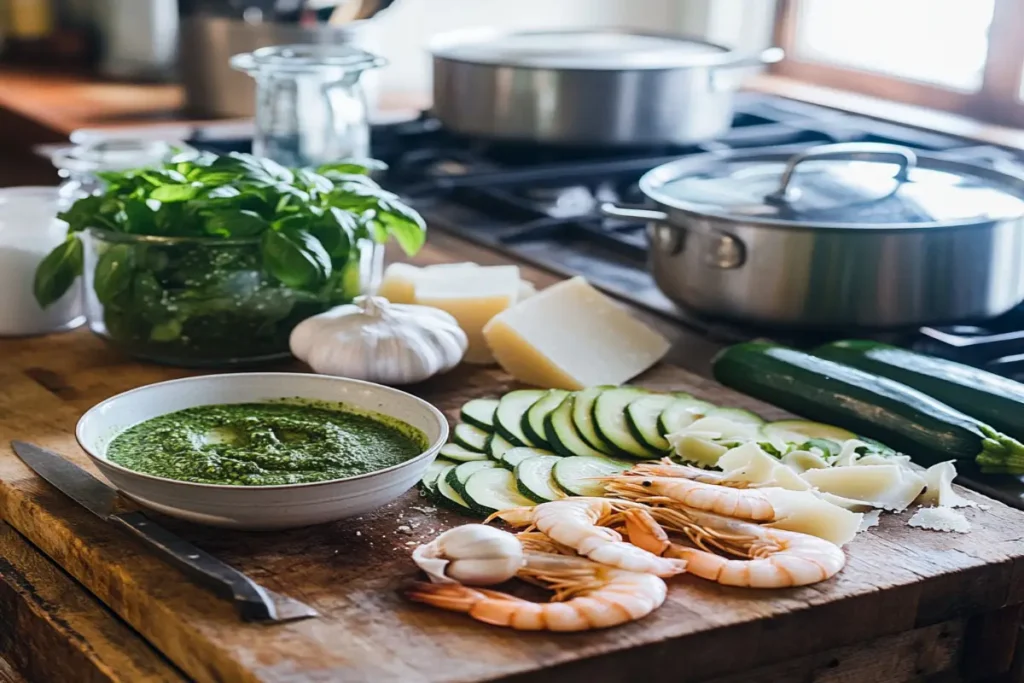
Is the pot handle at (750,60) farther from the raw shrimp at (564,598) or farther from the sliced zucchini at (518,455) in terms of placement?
the raw shrimp at (564,598)

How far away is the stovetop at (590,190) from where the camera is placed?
1.65m

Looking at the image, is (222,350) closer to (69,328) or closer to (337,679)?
(69,328)

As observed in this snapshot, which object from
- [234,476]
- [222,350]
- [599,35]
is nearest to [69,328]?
[222,350]

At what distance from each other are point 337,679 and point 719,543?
0.33m

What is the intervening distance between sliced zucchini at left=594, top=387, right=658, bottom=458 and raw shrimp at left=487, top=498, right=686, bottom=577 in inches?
6.4

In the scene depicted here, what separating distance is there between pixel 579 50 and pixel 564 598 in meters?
1.50

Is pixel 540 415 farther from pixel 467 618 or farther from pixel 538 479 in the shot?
pixel 467 618

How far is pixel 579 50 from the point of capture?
2.34 meters

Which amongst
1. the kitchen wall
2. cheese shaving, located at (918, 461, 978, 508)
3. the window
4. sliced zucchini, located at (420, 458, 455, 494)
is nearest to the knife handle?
sliced zucchini, located at (420, 458, 455, 494)

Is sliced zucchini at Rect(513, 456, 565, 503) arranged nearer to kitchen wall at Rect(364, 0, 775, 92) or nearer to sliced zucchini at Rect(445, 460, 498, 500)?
sliced zucchini at Rect(445, 460, 498, 500)

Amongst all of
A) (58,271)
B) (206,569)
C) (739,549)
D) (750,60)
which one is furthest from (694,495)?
(750,60)

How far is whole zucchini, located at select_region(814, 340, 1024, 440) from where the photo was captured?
1311 millimetres

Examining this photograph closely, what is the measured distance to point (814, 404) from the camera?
4.51 ft

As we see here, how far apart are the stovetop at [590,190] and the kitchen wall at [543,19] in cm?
60
